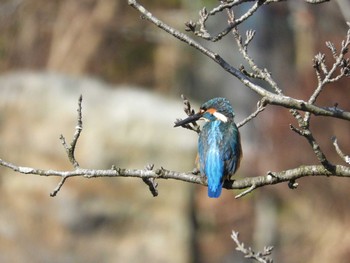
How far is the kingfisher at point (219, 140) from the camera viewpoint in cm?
466

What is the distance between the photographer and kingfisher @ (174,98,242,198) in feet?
15.3

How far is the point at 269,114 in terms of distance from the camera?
45.0 feet

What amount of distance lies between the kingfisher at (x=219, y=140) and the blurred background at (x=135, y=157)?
19.9 feet

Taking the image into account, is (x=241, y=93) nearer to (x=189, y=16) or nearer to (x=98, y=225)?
(x=189, y=16)

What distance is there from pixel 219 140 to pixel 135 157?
7186 mm

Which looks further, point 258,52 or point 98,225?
point 258,52

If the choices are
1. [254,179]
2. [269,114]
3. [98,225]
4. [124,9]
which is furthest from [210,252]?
[254,179]

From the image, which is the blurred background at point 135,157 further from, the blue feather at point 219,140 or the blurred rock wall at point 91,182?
the blue feather at point 219,140

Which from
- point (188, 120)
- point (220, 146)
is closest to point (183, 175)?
point (188, 120)

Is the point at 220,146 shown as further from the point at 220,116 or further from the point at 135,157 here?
the point at 135,157

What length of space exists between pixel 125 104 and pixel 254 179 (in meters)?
8.44

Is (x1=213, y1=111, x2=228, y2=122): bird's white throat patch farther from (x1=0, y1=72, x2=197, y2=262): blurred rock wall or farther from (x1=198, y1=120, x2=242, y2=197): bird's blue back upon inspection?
(x1=0, y1=72, x2=197, y2=262): blurred rock wall

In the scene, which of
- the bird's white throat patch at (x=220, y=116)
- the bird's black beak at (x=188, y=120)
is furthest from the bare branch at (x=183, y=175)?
the bird's white throat patch at (x=220, y=116)

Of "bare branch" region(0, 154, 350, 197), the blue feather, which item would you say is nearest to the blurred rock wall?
the blue feather
